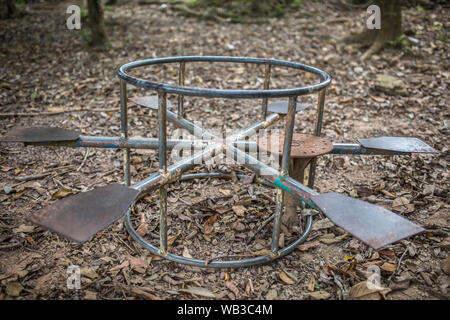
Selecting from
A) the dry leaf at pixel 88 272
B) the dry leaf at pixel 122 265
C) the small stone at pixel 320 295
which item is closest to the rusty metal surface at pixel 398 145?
the small stone at pixel 320 295

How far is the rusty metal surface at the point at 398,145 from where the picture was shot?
7.41ft

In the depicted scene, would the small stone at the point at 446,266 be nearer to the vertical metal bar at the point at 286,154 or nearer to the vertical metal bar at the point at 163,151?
the vertical metal bar at the point at 286,154

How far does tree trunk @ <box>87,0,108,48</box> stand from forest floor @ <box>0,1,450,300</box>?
0.19 meters

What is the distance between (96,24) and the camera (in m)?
5.23

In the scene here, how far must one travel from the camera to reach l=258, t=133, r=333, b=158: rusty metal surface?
213cm

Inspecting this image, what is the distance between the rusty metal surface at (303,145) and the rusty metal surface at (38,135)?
116 cm

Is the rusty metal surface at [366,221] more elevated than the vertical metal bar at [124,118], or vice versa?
the vertical metal bar at [124,118]

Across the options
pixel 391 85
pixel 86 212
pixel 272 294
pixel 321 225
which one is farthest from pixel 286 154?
pixel 391 85

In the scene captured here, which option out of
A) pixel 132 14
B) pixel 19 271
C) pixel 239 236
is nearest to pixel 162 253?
pixel 239 236

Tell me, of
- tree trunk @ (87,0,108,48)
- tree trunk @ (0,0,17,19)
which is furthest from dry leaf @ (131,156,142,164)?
tree trunk @ (0,0,17,19)

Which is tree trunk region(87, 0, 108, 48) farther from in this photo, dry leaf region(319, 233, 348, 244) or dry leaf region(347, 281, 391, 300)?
dry leaf region(347, 281, 391, 300)
